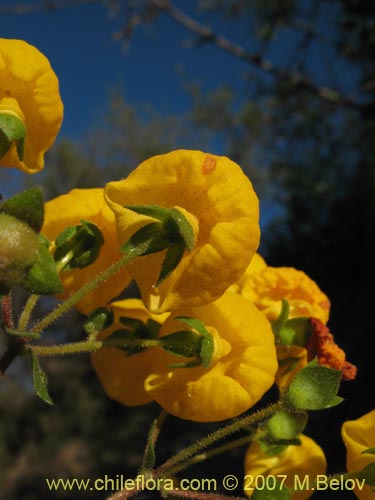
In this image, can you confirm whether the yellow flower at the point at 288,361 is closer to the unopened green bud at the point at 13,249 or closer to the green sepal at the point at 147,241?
the green sepal at the point at 147,241

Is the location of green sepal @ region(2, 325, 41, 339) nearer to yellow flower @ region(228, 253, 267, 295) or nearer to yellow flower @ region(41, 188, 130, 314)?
yellow flower @ region(41, 188, 130, 314)

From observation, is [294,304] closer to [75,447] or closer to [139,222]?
[139,222]

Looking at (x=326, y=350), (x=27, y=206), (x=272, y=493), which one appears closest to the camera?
(x=27, y=206)

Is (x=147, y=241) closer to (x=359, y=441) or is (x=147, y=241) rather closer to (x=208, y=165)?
(x=208, y=165)

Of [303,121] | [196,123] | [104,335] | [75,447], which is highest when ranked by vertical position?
[104,335]

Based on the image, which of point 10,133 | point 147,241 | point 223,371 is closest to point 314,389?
point 223,371

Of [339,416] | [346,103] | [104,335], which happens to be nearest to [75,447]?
[339,416]

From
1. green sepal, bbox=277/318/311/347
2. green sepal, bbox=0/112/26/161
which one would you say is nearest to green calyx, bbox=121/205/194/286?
green sepal, bbox=0/112/26/161
